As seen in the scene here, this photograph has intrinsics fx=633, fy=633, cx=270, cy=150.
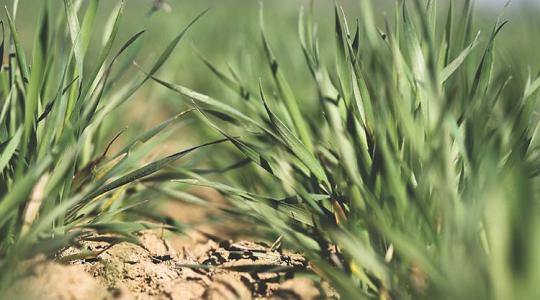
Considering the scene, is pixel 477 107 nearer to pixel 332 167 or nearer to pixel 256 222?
pixel 332 167

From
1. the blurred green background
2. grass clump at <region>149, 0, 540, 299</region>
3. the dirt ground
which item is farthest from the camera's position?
the blurred green background

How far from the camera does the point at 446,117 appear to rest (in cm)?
90

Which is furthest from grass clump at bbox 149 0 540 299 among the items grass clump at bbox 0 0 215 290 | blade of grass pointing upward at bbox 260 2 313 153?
grass clump at bbox 0 0 215 290

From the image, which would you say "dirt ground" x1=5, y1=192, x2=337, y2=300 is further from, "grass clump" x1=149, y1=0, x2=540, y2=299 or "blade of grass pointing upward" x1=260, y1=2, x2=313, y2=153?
"blade of grass pointing upward" x1=260, y1=2, x2=313, y2=153

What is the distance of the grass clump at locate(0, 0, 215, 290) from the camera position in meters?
0.99

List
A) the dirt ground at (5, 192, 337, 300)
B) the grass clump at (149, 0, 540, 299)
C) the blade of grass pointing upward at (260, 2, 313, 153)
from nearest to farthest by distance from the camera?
1. the grass clump at (149, 0, 540, 299)
2. the dirt ground at (5, 192, 337, 300)
3. the blade of grass pointing upward at (260, 2, 313, 153)

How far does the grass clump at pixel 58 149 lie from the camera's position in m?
0.99

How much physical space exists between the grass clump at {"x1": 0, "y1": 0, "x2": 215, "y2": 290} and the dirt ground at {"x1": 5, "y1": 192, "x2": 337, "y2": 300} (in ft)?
0.14

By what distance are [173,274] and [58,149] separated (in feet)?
1.07

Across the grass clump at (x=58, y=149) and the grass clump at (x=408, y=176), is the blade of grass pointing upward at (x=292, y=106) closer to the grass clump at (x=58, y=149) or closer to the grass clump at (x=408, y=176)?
the grass clump at (x=408, y=176)

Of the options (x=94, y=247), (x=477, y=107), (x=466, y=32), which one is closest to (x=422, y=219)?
(x=477, y=107)

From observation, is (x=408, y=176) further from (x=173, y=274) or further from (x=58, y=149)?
(x=58, y=149)

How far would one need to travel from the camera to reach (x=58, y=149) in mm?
997

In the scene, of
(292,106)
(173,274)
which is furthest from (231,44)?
(173,274)
